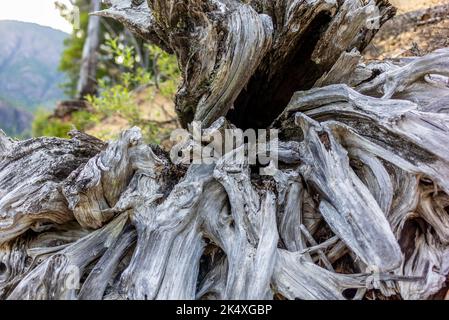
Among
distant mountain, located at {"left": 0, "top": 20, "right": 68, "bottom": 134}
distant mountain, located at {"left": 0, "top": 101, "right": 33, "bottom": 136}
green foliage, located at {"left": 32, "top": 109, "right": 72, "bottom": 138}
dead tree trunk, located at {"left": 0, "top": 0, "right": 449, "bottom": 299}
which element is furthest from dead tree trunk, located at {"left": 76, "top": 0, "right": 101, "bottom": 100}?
distant mountain, located at {"left": 0, "top": 20, "right": 68, "bottom": 134}

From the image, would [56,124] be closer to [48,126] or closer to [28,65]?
[48,126]

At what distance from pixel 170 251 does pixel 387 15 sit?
105 inches

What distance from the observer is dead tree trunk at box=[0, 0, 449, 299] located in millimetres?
2141

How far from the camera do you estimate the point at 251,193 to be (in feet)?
8.02

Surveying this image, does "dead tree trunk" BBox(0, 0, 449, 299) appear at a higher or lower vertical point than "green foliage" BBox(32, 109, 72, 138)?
higher

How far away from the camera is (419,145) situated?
2.32 metres

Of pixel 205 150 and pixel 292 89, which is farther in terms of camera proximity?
pixel 292 89

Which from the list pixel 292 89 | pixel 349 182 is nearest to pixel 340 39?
pixel 292 89

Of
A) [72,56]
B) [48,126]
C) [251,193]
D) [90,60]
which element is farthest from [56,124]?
[251,193]

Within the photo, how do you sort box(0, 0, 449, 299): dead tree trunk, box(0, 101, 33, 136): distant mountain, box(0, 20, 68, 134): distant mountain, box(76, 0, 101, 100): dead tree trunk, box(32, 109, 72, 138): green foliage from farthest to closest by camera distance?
box(0, 20, 68, 134): distant mountain
box(0, 101, 33, 136): distant mountain
box(76, 0, 101, 100): dead tree trunk
box(32, 109, 72, 138): green foliage
box(0, 0, 449, 299): dead tree trunk

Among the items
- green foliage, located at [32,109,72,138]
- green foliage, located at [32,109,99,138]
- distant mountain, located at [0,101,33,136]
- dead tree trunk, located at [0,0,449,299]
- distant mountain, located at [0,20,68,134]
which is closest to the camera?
dead tree trunk, located at [0,0,449,299]

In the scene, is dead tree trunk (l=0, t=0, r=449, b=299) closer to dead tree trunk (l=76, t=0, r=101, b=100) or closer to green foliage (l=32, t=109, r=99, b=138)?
green foliage (l=32, t=109, r=99, b=138)

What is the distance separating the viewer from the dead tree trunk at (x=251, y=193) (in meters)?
2.14

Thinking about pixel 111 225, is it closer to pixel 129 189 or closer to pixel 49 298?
pixel 129 189
